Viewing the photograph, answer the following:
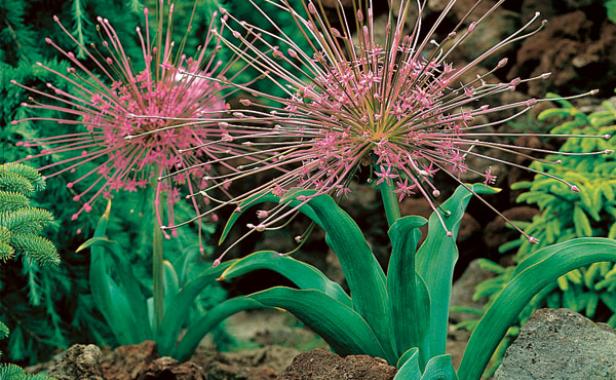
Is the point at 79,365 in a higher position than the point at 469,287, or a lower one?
lower

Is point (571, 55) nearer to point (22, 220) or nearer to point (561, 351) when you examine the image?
point (561, 351)

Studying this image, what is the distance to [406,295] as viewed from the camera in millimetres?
1976

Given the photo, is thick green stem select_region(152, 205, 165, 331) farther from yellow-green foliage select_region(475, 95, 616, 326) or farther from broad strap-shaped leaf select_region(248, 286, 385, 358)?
yellow-green foliage select_region(475, 95, 616, 326)

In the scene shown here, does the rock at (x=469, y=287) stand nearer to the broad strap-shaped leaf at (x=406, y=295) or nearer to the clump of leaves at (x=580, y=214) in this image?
the clump of leaves at (x=580, y=214)

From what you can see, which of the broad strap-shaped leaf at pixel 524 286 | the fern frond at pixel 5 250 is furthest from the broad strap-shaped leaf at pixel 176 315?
the broad strap-shaped leaf at pixel 524 286

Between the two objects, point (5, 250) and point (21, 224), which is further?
point (21, 224)

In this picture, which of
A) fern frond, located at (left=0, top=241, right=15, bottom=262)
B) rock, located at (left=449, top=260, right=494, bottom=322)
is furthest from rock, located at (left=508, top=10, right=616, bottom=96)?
fern frond, located at (left=0, top=241, right=15, bottom=262)

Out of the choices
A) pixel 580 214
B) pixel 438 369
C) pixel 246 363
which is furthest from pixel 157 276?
pixel 580 214

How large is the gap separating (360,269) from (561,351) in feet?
1.95

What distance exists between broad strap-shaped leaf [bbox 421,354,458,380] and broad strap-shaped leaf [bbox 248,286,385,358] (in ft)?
0.76

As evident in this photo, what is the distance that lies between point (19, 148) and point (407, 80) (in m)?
2.13

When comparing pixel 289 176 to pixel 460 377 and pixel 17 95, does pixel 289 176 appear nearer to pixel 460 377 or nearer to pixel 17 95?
pixel 460 377

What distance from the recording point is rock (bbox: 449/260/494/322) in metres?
3.51

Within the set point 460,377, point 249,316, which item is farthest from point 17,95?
point 460,377
